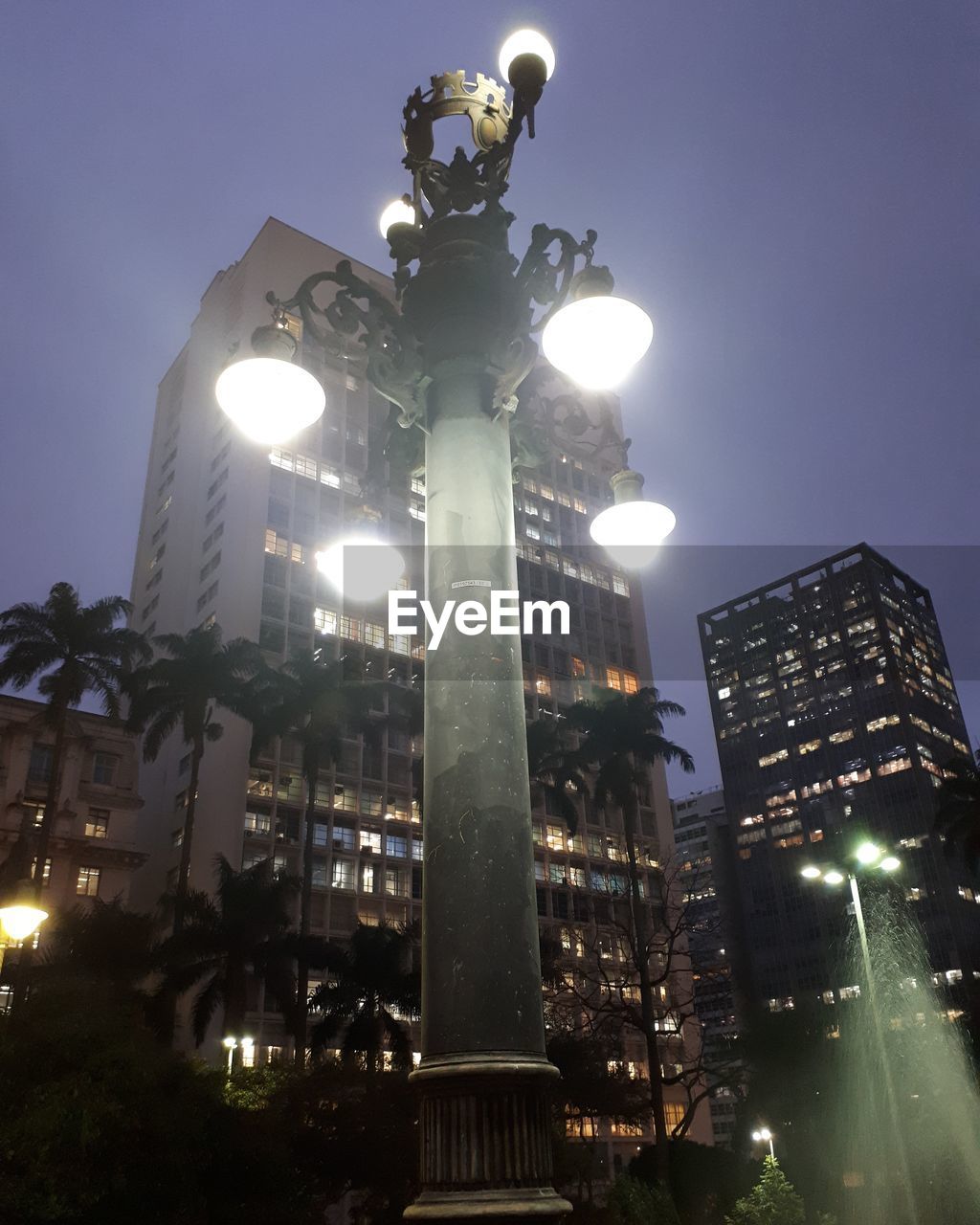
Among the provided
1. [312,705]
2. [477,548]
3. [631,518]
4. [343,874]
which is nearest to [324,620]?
[343,874]

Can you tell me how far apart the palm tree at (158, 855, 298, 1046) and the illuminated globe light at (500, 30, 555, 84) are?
39.6 metres

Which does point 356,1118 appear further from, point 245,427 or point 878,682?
point 878,682

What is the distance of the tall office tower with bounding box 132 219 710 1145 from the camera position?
66688 mm

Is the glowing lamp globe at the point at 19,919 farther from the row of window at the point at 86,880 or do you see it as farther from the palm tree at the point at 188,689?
the row of window at the point at 86,880

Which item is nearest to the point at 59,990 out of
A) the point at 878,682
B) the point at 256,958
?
the point at 256,958

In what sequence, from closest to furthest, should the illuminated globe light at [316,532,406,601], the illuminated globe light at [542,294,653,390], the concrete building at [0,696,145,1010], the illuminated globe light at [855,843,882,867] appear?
1. the illuminated globe light at [542,294,653,390]
2. the illuminated globe light at [855,843,882,867]
3. the concrete building at [0,696,145,1010]
4. the illuminated globe light at [316,532,406,601]

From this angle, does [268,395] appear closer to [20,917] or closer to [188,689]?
[20,917]

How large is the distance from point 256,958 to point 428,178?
4008cm

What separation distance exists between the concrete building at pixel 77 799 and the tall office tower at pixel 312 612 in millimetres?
5284

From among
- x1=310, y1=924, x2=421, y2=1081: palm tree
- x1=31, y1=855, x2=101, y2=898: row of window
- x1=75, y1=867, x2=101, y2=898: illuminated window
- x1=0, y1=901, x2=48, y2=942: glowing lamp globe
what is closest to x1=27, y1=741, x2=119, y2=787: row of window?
x1=31, y1=855, x2=101, y2=898: row of window

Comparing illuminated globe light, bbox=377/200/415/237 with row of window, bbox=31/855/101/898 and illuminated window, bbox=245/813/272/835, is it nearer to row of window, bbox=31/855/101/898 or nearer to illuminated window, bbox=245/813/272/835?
row of window, bbox=31/855/101/898

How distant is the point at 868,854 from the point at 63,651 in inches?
1507

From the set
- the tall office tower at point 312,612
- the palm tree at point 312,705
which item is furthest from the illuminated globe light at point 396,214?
the tall office tower at point 312,612

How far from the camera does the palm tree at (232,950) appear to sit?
135ft
